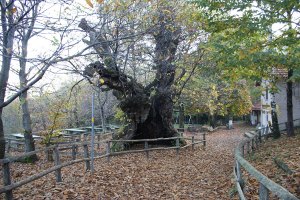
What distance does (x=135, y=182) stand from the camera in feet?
31.4

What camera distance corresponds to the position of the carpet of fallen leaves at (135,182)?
7592mm

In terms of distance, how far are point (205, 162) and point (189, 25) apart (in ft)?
23.0

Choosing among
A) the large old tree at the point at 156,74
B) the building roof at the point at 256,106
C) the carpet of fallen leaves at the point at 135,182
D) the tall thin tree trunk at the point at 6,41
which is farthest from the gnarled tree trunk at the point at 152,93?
the building roof at the point at 256,106

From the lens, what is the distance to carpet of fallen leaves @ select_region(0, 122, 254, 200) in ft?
24.9

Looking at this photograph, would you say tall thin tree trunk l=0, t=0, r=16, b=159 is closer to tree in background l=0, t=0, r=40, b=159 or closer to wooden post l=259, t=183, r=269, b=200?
tree in background l=0, t=0, r=40, b=159

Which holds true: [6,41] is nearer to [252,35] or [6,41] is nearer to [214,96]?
[252,35]

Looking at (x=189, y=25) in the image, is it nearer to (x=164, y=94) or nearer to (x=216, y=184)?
(x=164, y=94)

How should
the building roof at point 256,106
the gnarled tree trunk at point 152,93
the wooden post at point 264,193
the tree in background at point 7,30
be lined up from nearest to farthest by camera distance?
1. the wooden post at point 264,193
2. the tree in background at point 7,30
3. the gnarled tree trunk at point 152,93
4. the building roof at point 256,106

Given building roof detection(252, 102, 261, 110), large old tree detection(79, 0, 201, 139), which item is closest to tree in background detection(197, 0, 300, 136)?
large old tree detection(79, 0, 201, 139)

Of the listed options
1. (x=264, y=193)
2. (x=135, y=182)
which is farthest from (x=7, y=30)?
(x=135, y=182)

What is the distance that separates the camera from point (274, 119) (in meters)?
18.7

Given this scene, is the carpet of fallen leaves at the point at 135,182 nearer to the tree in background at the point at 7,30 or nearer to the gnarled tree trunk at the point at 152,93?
the tree in background at the point at 7,30

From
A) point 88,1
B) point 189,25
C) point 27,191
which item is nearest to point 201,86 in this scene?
point 189,25

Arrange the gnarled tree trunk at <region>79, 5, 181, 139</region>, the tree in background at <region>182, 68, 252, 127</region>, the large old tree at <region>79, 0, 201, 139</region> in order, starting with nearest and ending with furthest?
the large old tree at <region>79, 0, 201, 139</region> < the gnarled tree trunk at <region>79, 5, 181, 139</region> < the tree in background at <region>182, 68, 252, 127</region>
